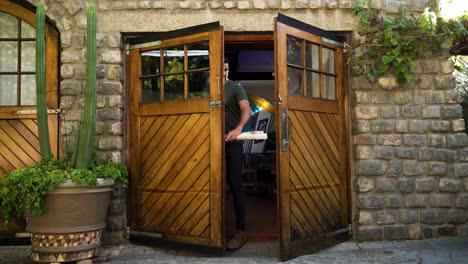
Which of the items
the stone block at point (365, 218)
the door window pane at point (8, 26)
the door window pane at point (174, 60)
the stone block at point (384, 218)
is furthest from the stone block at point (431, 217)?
the door window pane at point (8, 26)

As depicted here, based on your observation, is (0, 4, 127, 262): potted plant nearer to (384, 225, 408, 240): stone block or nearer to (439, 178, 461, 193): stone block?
(384, 225, 408, 240): stone block

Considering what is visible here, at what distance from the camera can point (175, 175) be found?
196 inches

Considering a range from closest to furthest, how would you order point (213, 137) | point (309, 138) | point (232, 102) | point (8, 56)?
point (213, 137)
point (309, 138)
point (232, 102)
point (8, 56)

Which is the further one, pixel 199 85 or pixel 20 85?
pixel 20 85

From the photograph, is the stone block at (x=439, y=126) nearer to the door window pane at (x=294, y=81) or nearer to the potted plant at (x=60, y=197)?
the door window pane at (x=294, y=81)

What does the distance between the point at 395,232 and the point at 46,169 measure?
11.8 feet

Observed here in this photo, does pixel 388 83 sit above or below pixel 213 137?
above

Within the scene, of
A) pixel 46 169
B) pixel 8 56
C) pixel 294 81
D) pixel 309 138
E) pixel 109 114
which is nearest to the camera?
pixel 46 169

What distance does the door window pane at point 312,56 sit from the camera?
502 centimetres

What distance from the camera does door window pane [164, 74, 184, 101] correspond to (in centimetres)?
502

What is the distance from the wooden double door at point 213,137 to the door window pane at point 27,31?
110 cm

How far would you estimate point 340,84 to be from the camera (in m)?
5.39

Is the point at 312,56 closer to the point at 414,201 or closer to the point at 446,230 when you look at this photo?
the point at 414,201

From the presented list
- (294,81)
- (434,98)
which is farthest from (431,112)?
(294,81)
